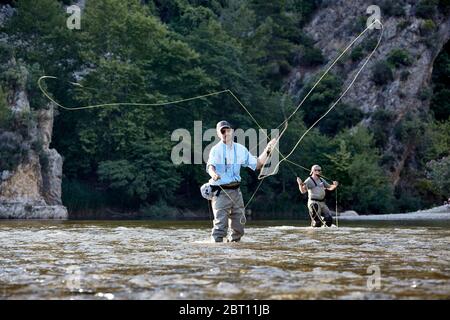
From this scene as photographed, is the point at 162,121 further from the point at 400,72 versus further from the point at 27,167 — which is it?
the point at 400,72

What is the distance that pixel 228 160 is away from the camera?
15.1 metres

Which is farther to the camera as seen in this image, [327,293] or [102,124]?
[102,124]

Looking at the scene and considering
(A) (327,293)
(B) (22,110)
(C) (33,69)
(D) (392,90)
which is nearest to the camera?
(A) (327,293)

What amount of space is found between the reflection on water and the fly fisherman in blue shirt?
697mm

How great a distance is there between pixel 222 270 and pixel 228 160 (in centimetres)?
518

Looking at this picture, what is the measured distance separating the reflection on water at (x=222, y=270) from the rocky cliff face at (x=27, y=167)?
121 ft

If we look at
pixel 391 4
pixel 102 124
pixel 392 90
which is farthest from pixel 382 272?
pixel 391 4

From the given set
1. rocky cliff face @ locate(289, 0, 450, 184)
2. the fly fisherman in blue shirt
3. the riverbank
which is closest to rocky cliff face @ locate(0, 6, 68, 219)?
the riverbank

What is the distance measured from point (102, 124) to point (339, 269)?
175 feet

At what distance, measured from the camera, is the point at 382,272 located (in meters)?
9.81

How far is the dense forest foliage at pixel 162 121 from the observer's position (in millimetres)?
60500

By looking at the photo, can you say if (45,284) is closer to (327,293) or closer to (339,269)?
(327,293)

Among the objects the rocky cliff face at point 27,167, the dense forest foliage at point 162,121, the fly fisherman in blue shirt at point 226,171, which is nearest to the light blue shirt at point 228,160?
the fly fisherman in blue shirt at point 226,171

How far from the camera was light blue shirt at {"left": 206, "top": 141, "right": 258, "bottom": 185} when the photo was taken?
49.1ft
